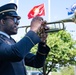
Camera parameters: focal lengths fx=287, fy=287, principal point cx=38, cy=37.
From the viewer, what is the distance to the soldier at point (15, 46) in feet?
8.13

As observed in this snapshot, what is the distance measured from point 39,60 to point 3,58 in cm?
52

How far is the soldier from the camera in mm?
2479

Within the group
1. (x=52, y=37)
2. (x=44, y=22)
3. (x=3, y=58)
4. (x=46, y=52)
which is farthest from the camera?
(x=52, y=37)

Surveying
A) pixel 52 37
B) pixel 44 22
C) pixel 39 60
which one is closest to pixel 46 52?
pixel 39 60

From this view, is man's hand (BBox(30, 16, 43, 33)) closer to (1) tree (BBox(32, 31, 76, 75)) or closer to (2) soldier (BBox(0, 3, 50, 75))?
(2) soldier (BBox(0, 3, 50, 75))

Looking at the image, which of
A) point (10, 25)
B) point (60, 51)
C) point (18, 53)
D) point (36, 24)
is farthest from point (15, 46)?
point (60, 51)

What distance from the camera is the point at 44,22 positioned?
2.74m

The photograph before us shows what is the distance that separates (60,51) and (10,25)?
23684 millimetres

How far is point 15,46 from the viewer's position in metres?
2.48

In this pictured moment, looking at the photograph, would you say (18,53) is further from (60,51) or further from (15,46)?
(60,51)

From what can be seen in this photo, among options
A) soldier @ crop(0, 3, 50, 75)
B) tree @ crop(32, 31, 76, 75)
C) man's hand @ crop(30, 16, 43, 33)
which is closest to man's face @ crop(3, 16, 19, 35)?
soldier @ crop(0, 3, 50, 75)

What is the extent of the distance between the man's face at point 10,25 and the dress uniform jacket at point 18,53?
66 mm

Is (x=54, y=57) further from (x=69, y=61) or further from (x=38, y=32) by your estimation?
(x=38, y=32)

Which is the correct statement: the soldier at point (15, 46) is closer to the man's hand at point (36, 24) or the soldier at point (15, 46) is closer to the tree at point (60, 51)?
the man's hand at point (36, 24)
